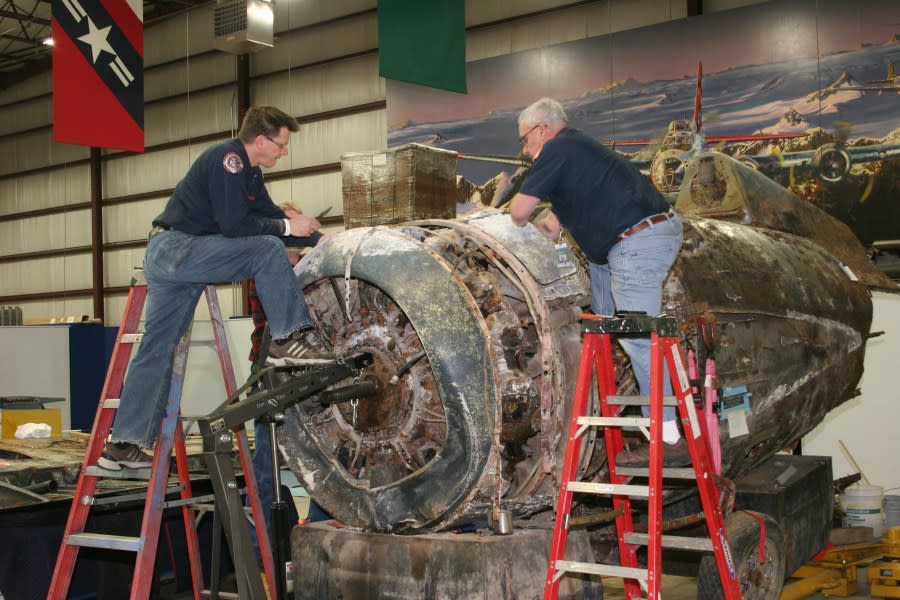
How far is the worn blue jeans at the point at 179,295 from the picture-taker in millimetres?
3938

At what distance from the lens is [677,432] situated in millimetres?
4172

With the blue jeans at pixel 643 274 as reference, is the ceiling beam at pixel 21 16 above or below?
above


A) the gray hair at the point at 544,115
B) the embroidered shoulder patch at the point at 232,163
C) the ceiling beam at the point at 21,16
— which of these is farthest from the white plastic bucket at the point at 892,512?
the ceiling beam at the point at 21,16

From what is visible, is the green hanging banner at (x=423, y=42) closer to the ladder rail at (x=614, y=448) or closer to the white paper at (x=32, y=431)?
the white paper at (x=32, y=431)

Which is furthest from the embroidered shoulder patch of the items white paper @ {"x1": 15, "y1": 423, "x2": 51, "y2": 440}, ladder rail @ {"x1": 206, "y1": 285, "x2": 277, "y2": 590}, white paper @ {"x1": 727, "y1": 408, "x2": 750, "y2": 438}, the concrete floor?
the concrete floor

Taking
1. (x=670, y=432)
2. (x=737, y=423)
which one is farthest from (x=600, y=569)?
(x=737, y=423)

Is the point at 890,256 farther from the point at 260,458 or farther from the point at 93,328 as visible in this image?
the point at 93,328

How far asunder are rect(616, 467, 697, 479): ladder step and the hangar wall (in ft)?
36.5

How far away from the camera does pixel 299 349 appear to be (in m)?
4.07

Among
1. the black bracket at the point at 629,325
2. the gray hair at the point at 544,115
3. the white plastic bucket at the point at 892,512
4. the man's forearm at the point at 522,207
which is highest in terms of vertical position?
the gray hair at the point at 544,115

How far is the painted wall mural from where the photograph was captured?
11188 millimetres

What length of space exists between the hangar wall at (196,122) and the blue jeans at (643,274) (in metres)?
10.7

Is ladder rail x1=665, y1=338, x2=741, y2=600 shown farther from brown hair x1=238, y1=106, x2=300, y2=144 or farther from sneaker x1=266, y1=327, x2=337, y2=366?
brown hair x1=238, y1=106, x2=300, y2=144

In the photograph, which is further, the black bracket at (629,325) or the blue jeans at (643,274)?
the blue jeans at (643,274)
